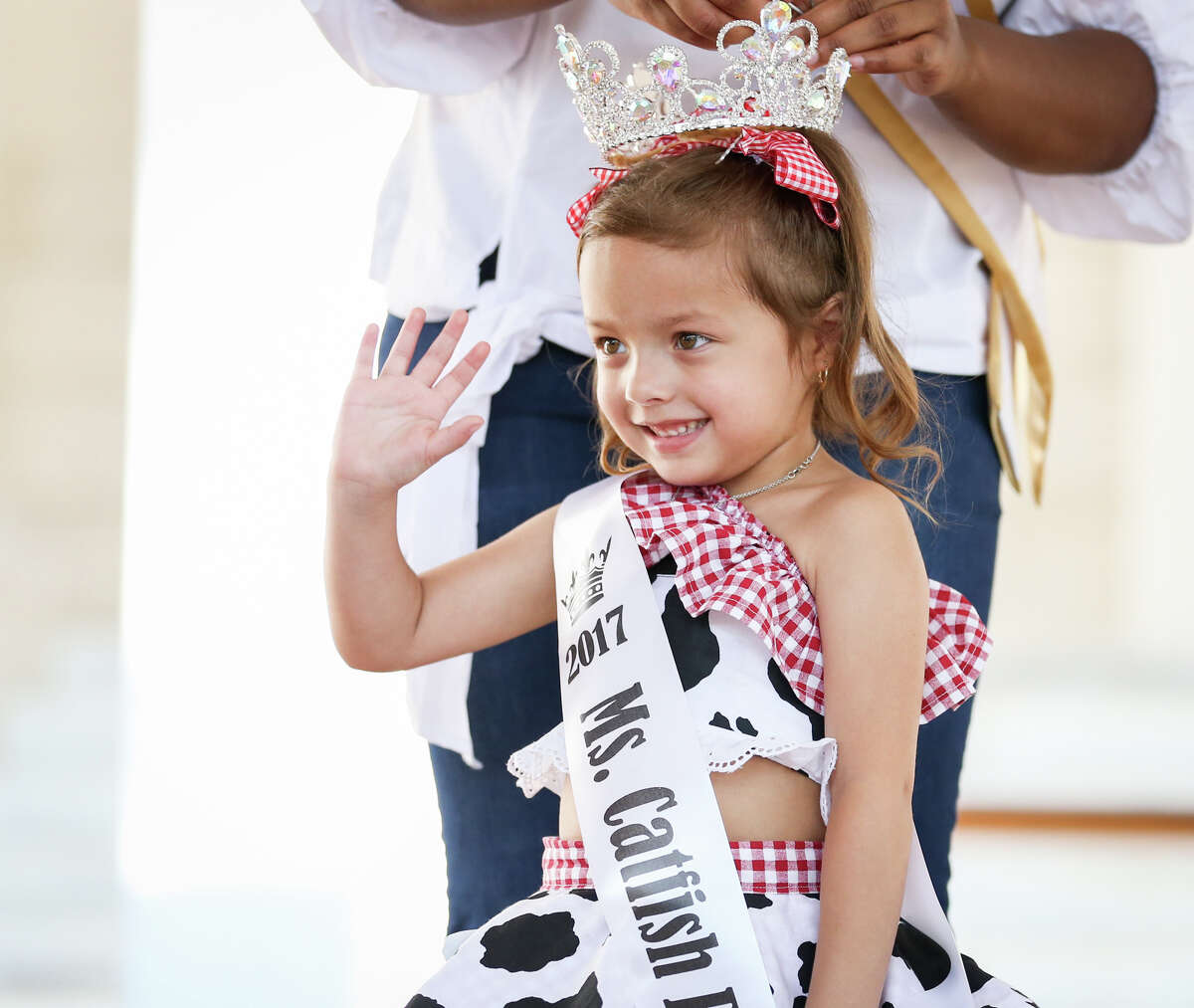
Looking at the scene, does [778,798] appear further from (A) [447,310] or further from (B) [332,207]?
(B) [332,207]

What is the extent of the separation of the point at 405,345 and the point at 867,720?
52 cm

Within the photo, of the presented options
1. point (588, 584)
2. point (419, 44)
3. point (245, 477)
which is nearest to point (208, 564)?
point (245, 477)

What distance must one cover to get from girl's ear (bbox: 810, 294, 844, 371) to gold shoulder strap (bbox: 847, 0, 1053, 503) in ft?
0.82

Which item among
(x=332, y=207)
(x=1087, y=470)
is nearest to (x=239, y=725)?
(x=332, y=207)

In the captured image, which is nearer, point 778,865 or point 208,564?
point 778,865

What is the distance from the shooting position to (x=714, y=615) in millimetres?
1208

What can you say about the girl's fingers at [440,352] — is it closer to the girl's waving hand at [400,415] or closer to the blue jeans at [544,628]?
the girl's waving hand at [400,415]

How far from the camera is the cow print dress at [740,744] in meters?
1.10

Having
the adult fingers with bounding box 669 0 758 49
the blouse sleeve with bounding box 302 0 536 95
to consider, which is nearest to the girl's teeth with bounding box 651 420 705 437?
the adult fingers with bounding box 669 0 758 49

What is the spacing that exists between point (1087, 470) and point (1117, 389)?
12.1 inches

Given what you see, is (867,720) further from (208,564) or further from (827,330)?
(208,564)

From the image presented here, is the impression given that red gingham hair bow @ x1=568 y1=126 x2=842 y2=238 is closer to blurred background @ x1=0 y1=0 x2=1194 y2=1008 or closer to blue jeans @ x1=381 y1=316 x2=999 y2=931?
blue jeans @ x1=381 y1=316 x2=999 y2=931

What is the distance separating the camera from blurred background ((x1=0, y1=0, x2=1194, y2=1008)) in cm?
266

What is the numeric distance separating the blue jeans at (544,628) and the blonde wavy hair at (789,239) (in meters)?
0.13
